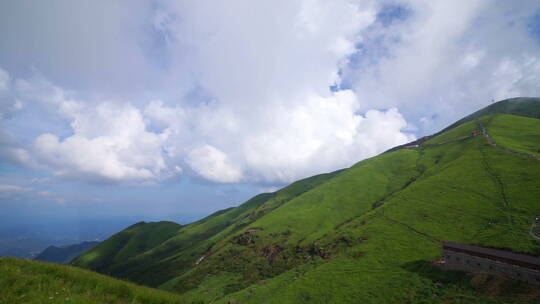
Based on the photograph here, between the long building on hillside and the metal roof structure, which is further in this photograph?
the metal roof structure

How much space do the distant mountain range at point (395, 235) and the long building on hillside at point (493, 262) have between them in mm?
1998

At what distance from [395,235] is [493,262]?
36468 millimetres

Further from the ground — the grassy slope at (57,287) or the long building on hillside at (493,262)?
the grassy slope at (57,287)

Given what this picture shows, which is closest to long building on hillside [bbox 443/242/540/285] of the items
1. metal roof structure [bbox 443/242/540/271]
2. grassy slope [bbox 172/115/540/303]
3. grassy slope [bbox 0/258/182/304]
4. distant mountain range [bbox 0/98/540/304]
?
metal roof structure [bbox 443/242/540/271]

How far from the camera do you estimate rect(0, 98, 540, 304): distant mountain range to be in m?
59.0

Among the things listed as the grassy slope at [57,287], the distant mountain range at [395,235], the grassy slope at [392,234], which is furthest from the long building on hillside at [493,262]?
the grassy slope at [57,287]

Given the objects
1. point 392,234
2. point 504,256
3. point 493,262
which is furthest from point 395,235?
point 504,256

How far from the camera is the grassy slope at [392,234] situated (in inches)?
2437

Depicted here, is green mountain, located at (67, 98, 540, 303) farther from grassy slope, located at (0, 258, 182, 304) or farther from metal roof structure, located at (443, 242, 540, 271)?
metal roof structure, located at (443, 242, 540, 271)

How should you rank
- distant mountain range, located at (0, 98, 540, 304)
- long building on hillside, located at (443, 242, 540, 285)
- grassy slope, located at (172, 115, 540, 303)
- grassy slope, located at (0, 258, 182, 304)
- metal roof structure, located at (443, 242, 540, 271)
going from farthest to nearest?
grassy slope, located at (172, 115, 540, 303) → distant mountain range, located at (0, 98, 540, 304) → metal roof structure, located at (443, 242, 540, 271) → long building on hillside, located at (443, 242, 540, 285) → grassy slope, located at (0, 258, 182, 304)

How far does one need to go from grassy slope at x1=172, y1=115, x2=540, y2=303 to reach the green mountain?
1.32 feet

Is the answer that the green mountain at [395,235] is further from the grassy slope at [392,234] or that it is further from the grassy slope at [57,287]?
the grassy slope at [57,287]

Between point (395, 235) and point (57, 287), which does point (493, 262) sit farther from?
point (57, 287)

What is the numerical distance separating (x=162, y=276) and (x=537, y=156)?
712ft
